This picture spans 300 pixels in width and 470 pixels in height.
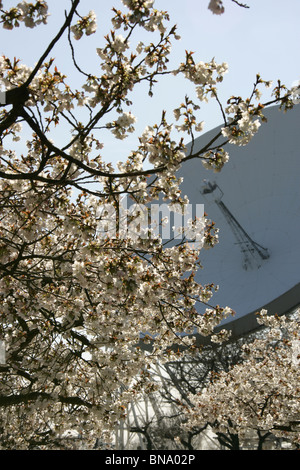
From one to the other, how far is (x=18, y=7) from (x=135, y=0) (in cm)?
118

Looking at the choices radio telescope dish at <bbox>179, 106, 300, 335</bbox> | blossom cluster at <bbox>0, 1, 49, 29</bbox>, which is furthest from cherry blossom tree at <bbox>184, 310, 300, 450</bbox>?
blossom cluster at <bbox>0, 1, 49, 29</bbox>

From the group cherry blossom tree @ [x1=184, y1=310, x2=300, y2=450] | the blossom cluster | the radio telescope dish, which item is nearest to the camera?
the blossom cluster

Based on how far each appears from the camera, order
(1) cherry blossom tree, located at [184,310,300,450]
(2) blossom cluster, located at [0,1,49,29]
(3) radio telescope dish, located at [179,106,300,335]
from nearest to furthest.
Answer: (2) blossom cluster, located at [0,1,49,29]
(1) cherry blossom tree, located at [184,310,300,450]
(3) radio telescope dish, located at [179,106,300,335]

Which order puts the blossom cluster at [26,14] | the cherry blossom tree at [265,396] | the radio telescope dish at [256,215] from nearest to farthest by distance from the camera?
the blossom cluster at [26,14], the cherry blossom tree at [265,396], the radio telescope dish at [256,215]

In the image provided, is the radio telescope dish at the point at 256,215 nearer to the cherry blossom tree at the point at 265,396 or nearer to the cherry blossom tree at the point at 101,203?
the cherry blossom tree at the point at 265,396

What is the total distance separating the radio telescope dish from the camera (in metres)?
17.0

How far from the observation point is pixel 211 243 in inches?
243

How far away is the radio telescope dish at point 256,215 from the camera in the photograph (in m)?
17.0

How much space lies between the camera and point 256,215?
63.9ft

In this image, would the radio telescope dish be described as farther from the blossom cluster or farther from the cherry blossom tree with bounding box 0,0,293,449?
the blossom cluster

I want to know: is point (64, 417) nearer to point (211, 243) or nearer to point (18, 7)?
point (211, 243)

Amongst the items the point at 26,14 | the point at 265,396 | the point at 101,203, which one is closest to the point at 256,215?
the point at 265,396

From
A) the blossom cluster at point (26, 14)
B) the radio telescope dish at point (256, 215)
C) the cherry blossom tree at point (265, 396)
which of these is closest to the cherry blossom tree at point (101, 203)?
the blossom cluster at point (26, 14)
